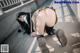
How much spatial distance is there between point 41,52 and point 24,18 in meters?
0.19

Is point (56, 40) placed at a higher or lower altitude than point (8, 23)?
lower

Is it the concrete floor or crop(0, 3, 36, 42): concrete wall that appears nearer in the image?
crop(0, 3, 36, 42): concrete wall

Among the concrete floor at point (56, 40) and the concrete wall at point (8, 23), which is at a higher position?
the concrete wall at point (8, 23)

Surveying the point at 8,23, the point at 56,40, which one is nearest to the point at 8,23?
the point at 8,23

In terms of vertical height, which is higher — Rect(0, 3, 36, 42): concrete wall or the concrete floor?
Rect(0, 3, 36, 42): concrete wall

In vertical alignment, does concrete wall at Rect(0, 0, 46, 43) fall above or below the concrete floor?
above

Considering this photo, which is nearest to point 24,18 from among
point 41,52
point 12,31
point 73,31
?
point 12,31

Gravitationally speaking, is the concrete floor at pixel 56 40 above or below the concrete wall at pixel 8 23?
below

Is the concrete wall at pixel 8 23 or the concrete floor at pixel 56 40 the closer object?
the concrete wall at pixel 8 23

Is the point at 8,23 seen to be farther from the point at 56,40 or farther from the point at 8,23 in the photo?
the point at 56,40

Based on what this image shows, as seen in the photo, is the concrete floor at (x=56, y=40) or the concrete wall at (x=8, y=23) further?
the concrete floor at (x=56, y=40)

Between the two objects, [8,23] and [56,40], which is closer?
[8,23]

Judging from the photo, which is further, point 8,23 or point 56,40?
point 56,40

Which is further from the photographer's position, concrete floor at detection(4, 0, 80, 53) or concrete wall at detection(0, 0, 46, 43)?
concrete floor at detection(4, 0, 80, 53)
